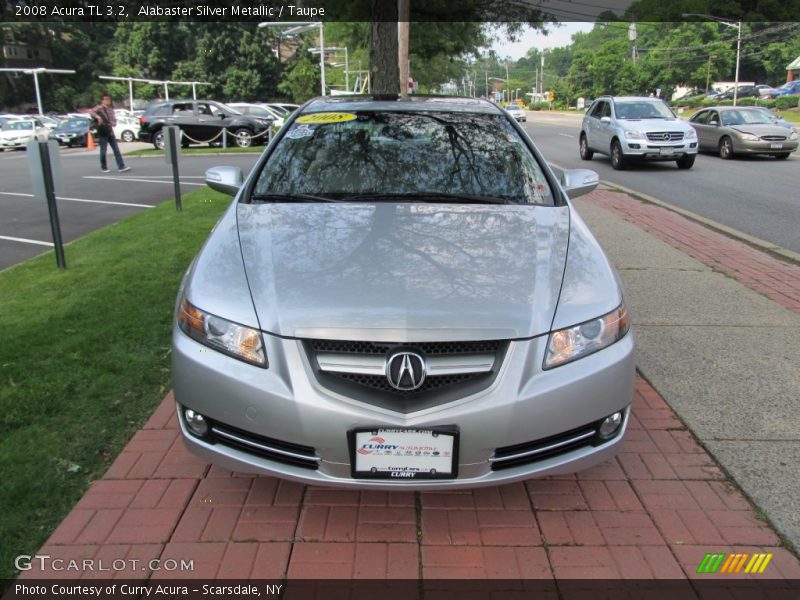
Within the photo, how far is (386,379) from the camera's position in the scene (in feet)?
7.42

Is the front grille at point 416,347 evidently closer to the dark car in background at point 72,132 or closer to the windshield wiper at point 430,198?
the windshield wiper at point 430,198

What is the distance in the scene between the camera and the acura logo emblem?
2.25 meters

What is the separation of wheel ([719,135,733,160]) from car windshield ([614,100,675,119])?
8.83ft

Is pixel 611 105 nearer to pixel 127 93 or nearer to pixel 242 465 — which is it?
pixel 242 465

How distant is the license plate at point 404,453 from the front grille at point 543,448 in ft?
0.59

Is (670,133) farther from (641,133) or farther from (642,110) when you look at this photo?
(642,110)

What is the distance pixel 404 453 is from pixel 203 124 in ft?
77.1

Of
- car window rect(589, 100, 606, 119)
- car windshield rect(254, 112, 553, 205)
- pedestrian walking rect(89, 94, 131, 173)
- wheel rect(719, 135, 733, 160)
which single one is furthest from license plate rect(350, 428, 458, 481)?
wheel rect(719, 135, 733, 160)

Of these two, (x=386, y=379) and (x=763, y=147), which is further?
(x=763, y=147)

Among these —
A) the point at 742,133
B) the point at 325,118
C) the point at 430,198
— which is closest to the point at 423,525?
the point at 430,198

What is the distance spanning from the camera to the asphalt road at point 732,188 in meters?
8.93

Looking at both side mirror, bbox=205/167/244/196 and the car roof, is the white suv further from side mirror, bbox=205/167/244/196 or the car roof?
side mirror, bbox=205/167/244/196

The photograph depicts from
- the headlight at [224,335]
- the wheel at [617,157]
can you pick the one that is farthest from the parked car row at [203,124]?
the headlight at [224,335]

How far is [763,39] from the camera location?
79.6 meters
